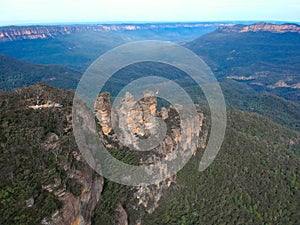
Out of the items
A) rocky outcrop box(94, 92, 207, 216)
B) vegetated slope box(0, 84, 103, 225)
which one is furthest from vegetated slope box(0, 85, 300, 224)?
rocky outcrop box(94, 92, 207, 216)

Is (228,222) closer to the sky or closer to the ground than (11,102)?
closer to the ground

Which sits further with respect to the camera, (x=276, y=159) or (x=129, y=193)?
(x=276, y=159)

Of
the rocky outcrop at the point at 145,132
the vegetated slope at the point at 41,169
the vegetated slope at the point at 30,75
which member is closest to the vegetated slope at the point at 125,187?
the vegetated slope at the point at 41,169

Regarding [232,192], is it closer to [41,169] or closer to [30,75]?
[41,169]

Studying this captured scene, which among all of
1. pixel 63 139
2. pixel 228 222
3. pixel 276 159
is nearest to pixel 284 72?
pixel 276 159

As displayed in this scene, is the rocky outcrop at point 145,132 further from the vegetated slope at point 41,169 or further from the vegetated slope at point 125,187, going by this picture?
the vegetated slope at point 41,169

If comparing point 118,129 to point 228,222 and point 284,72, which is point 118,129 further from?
point 284,72

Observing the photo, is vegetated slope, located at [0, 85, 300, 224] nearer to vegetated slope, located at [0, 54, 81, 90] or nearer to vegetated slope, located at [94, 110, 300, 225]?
vegetated slope, located at [94, 110, 300, 225]
